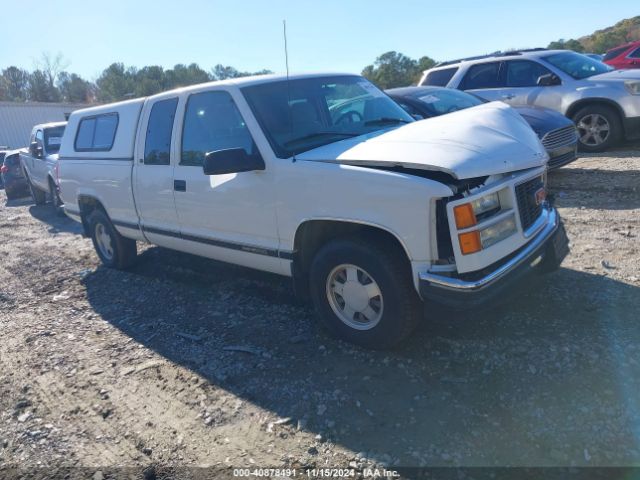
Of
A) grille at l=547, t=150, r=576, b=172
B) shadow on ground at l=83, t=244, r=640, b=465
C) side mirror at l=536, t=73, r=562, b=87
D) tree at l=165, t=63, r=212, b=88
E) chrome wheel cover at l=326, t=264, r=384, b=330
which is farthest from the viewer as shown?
tree at l=165, t=63, r=212, b=88

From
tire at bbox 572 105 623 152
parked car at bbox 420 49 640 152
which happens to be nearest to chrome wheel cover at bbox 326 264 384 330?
tire at bbox 572 105 623 152

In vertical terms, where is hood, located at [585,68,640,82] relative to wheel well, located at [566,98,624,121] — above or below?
above

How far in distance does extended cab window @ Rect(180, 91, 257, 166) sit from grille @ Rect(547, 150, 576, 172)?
482 centimetres

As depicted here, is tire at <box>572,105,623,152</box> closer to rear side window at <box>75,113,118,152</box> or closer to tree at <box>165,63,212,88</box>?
rear side window at <box>75,113,118,152</box>

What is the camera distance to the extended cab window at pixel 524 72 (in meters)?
9.44

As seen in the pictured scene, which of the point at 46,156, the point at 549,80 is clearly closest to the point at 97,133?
the point at 46,156

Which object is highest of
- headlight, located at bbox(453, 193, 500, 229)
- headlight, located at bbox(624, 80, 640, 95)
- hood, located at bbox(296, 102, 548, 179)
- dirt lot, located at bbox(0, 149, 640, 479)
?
headlight, located at bbox(624, 80, 640, 95)

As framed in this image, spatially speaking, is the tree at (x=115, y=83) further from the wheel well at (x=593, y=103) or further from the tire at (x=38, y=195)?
the wheel well at (x=593, y=103)

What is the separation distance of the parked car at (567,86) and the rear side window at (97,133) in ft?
22.1

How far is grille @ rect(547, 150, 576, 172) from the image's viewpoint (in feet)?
23.5

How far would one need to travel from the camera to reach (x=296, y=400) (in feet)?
10.9

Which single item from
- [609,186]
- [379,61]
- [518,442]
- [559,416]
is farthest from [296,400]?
[379,61]

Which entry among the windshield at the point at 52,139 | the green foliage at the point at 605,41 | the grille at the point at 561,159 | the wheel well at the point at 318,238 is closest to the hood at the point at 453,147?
the wheel well at the point at 318,238

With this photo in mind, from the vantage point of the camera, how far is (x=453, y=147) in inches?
130
